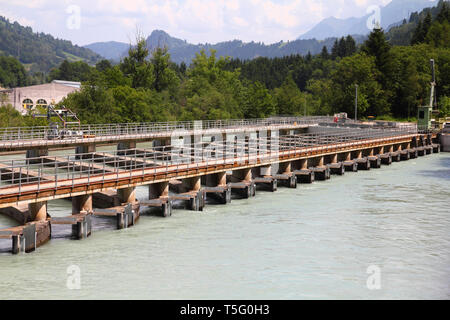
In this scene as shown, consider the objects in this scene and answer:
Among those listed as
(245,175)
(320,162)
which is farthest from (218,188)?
(320,162)

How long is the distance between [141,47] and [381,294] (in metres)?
92.7

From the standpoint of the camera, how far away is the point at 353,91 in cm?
10675

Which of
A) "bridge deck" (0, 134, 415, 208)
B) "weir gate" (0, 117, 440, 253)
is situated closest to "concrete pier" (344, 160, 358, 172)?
"weir gate" (0, 117, 440, 253)

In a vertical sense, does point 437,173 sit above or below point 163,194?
below

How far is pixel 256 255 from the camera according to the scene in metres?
25.6

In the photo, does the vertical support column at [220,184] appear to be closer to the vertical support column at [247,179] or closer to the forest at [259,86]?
the vertical support column at [247,179]

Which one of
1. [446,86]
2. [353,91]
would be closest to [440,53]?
[446,86]

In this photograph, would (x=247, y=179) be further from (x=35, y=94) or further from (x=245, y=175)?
(x=35, y=94)

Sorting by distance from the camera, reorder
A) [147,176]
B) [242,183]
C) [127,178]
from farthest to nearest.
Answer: [242,183], [147,176], [127,178]

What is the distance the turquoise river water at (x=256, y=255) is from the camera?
21.3 meters

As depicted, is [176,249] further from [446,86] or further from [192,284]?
[446,86]

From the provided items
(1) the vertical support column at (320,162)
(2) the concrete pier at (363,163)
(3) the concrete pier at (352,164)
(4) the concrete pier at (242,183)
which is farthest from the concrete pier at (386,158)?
(4) the concrete pier at (242,183)

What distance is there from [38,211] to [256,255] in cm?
1101

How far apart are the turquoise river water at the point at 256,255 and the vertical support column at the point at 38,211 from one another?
1522 mm
